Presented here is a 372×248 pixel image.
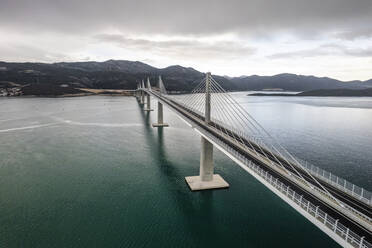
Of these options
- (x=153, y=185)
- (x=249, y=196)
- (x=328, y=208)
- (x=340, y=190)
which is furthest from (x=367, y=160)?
(x=153, y=185)

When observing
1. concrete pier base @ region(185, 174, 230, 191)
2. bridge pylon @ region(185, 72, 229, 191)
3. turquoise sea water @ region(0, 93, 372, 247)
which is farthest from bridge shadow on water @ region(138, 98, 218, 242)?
bridge pylon @ region(185, 72, 229, 191)

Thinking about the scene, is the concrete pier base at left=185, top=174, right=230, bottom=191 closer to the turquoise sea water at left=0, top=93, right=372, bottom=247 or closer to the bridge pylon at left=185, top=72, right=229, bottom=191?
the bridge pylon at left=185, top=72, right=229, bottom=191

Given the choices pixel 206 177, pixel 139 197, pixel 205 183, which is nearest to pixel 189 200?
pixel 205 183

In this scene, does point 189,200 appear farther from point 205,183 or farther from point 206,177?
point 206,177

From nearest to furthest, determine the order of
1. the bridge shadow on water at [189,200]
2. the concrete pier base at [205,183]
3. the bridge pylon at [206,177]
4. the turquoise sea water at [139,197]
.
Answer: the turquoise sea water at [139,197]
the bridge shadow on water at [189,200]
the bridge pylon at [206,177]
the concrete pier base at [205,183]

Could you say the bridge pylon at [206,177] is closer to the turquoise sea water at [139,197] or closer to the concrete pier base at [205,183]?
the concrete pier base at [205,183]

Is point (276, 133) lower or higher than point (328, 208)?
lower

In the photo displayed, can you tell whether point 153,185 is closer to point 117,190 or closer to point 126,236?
point 117,190

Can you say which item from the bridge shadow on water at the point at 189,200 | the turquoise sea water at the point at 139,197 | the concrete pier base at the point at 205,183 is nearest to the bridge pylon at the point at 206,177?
the concrete pier base at the point at 205,183
